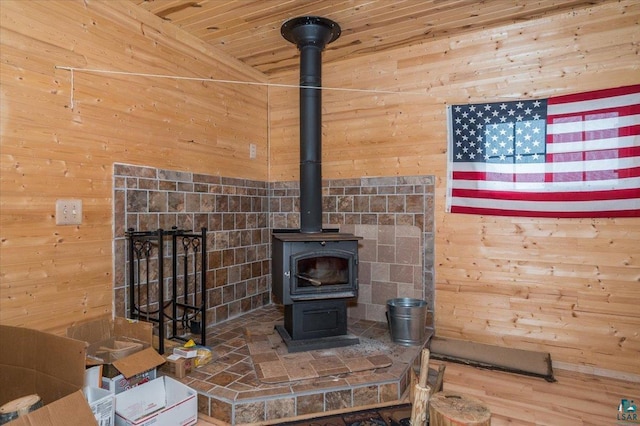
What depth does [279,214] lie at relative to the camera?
3.94 m

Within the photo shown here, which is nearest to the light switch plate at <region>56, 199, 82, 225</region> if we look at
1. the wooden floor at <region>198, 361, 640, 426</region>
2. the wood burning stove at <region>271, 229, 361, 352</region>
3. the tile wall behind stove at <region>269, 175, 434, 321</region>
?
the wood burning stove at <region>271, 229, 361, 352</region>

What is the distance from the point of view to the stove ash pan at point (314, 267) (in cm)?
268

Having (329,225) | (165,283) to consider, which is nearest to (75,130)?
(165,283)

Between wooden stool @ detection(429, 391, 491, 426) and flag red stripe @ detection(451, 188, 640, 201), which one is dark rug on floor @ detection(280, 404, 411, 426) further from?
flag red stripe @ detection(451, 188, 640, 201)

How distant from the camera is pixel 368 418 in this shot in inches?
84.4

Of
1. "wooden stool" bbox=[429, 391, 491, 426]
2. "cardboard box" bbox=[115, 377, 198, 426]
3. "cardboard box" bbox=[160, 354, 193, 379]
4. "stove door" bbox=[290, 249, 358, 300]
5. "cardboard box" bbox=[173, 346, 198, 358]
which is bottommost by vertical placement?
"cardboard box" bbox=[115, 377, 198, 426]

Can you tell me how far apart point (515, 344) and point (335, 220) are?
183cm

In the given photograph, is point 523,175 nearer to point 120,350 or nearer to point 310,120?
point 310,120

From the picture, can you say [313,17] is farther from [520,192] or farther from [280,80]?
[520,192]

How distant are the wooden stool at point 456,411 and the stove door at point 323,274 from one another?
1166mm

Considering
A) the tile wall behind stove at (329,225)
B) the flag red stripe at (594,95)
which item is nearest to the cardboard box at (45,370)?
the tile wall behind stove at (329,225)

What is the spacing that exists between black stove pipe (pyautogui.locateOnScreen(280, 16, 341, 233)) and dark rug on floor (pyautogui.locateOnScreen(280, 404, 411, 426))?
4.30 feet

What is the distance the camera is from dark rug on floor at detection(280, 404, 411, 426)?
2.09 m

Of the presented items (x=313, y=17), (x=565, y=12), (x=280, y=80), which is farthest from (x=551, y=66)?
(x=280, y=80)
